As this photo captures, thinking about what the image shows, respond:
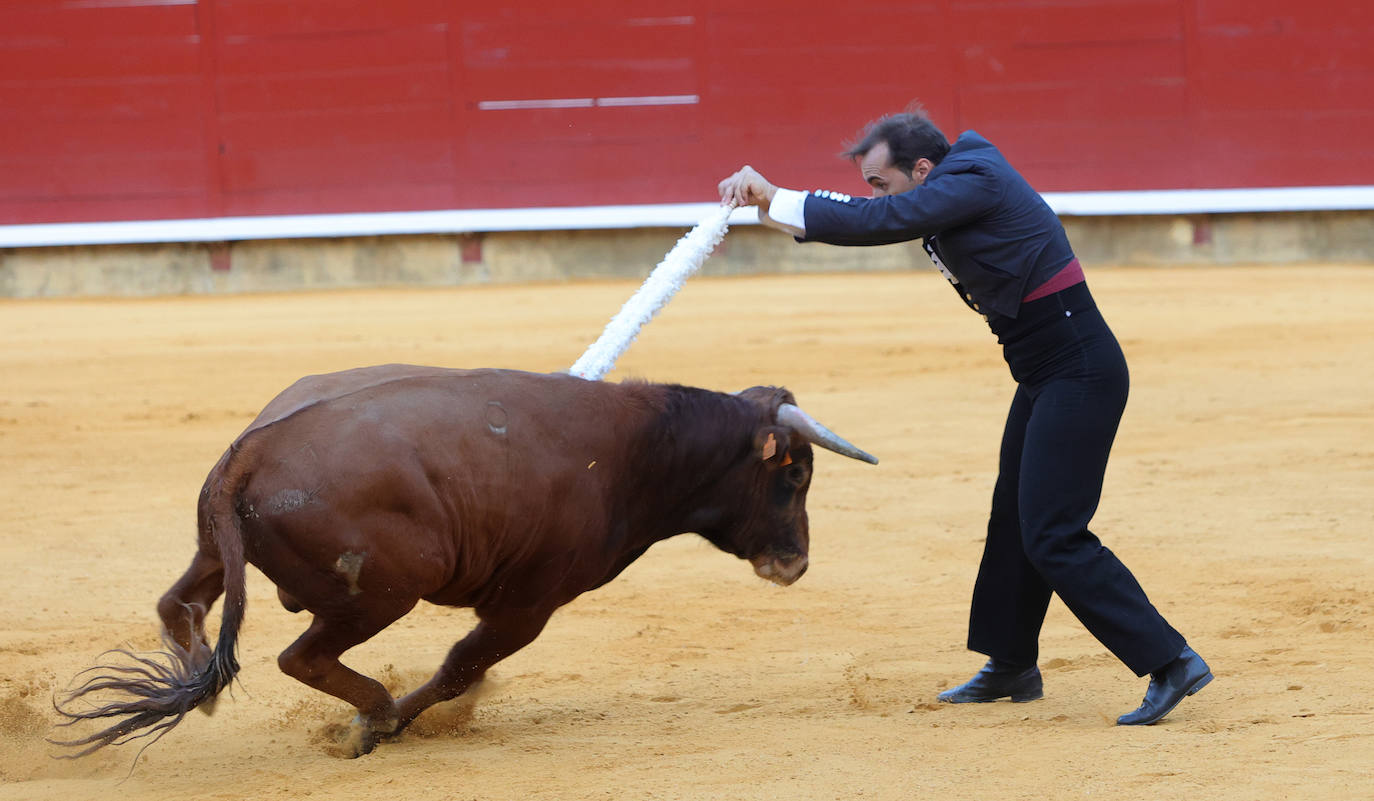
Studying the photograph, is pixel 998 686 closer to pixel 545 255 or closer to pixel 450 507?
pixel 450 507

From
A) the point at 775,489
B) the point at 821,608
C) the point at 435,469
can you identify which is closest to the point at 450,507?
the point at 435,469

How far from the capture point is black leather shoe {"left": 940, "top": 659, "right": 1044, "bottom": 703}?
3598mm

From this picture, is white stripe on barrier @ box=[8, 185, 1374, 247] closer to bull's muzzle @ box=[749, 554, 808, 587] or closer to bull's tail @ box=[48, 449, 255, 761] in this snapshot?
bull's muzzle @ box=[749, 554, 808, 587]

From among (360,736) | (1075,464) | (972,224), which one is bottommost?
(360,736)

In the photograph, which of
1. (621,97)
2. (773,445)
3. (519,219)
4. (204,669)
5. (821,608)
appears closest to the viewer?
(204,669)

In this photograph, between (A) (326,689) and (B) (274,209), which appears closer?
(A) (326,689)

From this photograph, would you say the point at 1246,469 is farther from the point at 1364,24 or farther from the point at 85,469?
the point at 1364,24

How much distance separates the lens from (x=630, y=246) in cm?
1288

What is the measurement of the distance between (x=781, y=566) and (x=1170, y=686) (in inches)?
36.9

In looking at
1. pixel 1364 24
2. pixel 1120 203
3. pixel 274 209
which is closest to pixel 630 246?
pixel 274 209

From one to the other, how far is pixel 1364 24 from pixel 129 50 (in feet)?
32.7

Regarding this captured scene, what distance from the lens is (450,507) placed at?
311 cm

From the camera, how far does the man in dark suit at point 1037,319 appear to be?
10.8 feet

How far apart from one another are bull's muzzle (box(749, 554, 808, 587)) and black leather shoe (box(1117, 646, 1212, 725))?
84cm
